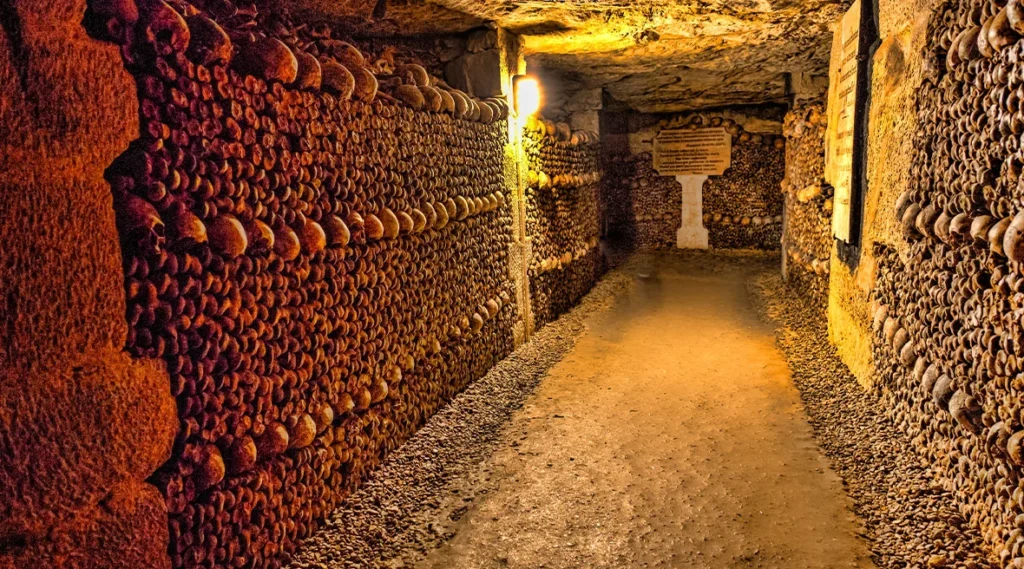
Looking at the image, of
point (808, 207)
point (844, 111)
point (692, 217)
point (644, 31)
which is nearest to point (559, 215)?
point (644, 31)

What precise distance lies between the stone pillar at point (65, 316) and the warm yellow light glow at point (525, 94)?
13.1 feet

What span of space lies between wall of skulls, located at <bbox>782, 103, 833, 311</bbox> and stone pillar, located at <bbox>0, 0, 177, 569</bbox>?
595 cm

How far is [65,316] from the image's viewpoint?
5.97 ft

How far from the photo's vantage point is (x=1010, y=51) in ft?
7.67

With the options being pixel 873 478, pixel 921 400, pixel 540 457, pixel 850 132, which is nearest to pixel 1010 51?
pixel 921 400

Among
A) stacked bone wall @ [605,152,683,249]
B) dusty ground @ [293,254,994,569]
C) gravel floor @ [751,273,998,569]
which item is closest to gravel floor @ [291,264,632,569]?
dusty ground @ [293,254,994,569]

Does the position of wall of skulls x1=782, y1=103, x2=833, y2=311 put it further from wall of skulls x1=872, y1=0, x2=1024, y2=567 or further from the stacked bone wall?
the stacked bone wall

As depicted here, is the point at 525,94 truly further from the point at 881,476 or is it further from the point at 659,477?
the point at 881,476

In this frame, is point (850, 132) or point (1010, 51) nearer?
point (1010, 51)

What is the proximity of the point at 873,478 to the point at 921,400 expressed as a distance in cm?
47

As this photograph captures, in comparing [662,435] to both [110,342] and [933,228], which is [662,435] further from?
[110,342]

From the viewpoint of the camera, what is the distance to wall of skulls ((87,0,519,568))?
212 centimetres

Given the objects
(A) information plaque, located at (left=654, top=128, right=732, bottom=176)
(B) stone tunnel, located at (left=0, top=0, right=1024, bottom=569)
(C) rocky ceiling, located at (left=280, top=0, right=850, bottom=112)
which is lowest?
(B) stone tunnel, located at (left=0, top=0, right=1024, bottom=569)

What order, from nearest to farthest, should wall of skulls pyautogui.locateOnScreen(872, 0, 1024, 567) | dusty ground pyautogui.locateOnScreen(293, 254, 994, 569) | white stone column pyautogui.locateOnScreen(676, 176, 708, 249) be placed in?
wall of skulls pyautogui.locateOnScreen(872, 0, 1024, 567)
dusty ground pyautogui.locateOnScreen(293, 254, 994, 569)
white stone column pyautogui.locateOnScreen(676, 176, 708, 249)
